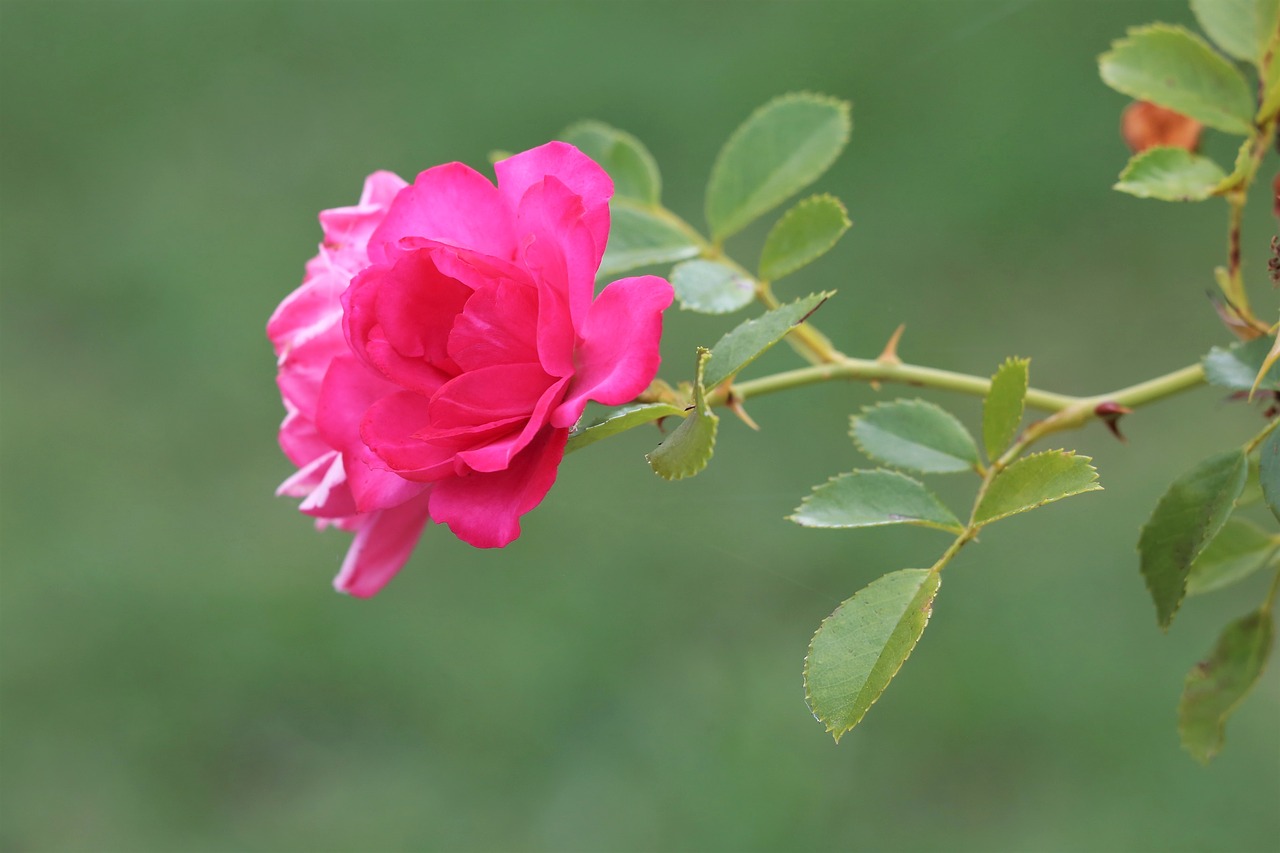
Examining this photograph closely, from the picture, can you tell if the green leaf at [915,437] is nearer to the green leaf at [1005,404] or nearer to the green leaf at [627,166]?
the green leaf at [1005,404]

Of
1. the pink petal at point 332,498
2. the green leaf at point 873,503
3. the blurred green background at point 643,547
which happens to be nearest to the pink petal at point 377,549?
the pink petal at point 332,498

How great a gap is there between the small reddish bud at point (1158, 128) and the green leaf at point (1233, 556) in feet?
0.58

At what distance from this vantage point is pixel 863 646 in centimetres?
37

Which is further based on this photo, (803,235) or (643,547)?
(643,547)

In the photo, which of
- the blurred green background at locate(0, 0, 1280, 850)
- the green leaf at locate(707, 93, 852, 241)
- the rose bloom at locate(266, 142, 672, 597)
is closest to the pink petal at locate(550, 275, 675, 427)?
the rose bloom at locate(266, 142, 672, 597)

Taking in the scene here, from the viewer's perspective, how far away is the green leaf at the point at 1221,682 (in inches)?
18.8

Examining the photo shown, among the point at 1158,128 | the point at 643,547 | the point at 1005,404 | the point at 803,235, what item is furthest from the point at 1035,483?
the point at 643,547

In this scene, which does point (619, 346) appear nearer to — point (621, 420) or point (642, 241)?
point (621, 420)

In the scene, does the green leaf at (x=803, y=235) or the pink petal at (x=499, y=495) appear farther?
the green leaf at (x=803, y=235)

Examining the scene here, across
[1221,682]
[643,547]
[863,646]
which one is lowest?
[643,547]

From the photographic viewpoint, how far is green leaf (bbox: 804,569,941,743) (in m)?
0.36

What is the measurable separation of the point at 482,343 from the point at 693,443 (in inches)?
2.7

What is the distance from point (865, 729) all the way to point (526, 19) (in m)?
1.35

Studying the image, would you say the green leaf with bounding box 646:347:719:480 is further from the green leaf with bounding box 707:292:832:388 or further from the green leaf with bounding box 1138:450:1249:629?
the green leaf with bounding box 1138:450:1249:629
